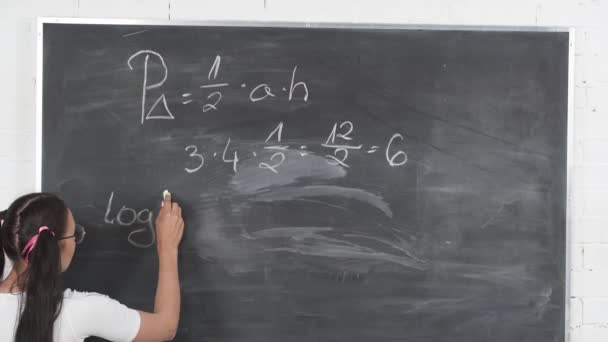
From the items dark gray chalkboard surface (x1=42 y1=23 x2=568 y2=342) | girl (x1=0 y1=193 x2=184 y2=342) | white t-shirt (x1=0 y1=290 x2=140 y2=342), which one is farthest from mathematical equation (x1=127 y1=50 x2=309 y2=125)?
white t-shirt (x1=0 y1=290 x2=140 y2=342)

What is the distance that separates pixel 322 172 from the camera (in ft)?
5.85

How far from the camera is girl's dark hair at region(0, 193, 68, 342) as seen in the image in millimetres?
1278

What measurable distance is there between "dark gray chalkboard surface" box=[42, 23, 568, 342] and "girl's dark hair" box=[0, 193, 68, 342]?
0.40m

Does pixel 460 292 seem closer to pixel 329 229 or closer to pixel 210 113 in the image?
pixel 329 229

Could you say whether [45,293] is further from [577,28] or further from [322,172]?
[577,28]

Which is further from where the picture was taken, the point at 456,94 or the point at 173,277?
the point at 456,94

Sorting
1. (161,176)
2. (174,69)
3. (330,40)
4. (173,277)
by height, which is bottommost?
(173,277)

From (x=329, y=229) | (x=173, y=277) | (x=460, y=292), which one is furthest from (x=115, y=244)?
(x=460, y=292)

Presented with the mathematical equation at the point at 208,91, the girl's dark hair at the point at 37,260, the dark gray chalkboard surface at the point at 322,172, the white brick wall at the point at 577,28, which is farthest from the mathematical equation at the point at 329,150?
the girl's dark hair at the point at 37,260

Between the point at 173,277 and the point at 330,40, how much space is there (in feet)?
2.99

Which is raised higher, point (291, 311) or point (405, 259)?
point (405, 259)

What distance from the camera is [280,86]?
5.86 feet

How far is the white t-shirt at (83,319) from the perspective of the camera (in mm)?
1308

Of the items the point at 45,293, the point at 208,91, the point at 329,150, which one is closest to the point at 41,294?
the point at 45,293
